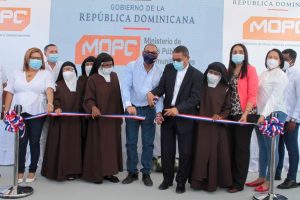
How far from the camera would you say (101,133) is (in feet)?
13.1

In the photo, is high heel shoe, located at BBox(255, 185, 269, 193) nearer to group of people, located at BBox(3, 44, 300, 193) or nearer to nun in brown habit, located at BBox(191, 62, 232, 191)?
group of people, located at BBox(3, 44, 300, 193)

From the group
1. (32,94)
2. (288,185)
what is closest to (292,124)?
(288,185)

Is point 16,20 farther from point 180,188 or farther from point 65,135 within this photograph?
point 180,188

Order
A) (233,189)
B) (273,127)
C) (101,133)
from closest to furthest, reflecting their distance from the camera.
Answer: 1. (273,127)
2. (233,189)
3. (101,133)

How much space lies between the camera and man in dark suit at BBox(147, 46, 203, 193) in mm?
3650

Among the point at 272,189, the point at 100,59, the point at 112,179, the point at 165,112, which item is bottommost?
the point at 112,179

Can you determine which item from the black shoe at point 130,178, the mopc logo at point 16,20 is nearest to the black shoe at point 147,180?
the black shoe at point 130,178

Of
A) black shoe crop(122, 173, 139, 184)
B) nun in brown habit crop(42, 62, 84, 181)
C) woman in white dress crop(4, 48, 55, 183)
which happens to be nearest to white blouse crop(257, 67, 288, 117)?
black shoe crop(122, 173, 139, 184)

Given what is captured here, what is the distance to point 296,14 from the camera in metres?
5.17

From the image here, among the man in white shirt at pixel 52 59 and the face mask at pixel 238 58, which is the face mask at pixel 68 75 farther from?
the face mask at pixel 238 58

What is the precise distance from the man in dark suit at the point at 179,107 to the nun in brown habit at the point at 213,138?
0.31 ft

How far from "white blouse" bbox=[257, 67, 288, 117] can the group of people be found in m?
0.01

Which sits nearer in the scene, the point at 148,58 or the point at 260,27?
the point at 148,58

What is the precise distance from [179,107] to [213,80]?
18.3 inches
